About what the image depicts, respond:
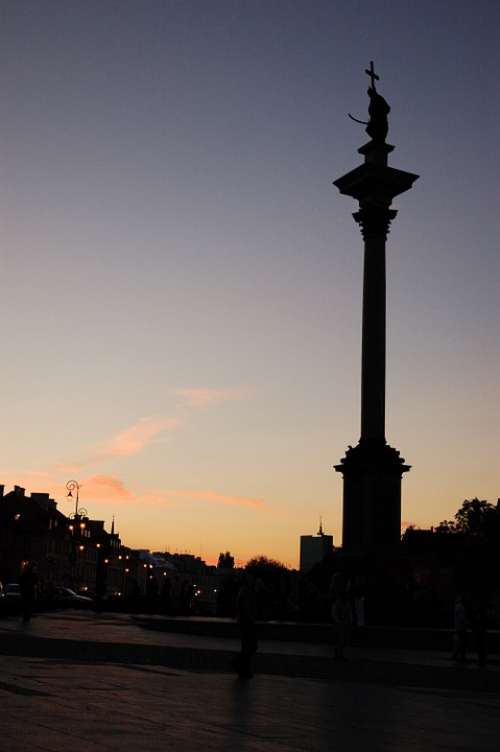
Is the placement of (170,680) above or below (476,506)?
below

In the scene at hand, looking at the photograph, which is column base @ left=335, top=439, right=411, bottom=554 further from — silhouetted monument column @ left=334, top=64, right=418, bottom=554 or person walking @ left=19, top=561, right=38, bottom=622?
person walking @ left=19, top=561, right=38, bottom=622

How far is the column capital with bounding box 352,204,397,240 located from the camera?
1693 inches

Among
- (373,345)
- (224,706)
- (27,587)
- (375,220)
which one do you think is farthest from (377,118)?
(224,706)

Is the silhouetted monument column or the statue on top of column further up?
the statue on top of column

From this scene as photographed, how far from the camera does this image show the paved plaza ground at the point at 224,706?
9625 millimetres

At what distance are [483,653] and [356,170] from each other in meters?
23.0

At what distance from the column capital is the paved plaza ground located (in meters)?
23.1

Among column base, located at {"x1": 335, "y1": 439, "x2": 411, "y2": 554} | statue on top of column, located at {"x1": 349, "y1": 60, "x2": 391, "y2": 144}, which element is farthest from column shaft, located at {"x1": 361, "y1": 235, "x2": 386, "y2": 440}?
statue on top of column, located at {"x1": 349, "y1": 60, "x2": 391, "y2": 144}

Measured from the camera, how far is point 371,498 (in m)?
39.6

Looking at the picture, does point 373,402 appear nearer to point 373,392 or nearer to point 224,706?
point 373,392

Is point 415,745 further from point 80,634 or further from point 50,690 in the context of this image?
point 80,634

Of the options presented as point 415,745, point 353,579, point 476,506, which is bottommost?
point 415,745

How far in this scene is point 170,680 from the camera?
53.6ft

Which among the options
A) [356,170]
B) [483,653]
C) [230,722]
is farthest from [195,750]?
[356,170]
